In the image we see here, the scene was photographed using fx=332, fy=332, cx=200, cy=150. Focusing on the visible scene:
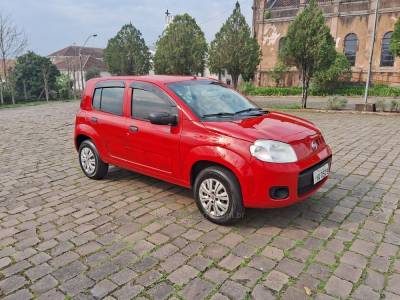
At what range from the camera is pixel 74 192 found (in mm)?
5008

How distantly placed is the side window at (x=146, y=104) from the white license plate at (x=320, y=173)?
1.84 metres

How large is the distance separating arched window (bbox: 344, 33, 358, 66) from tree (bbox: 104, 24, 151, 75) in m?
21.1

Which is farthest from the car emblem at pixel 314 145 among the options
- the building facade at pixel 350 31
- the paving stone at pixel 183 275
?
the building facade at pixel 350 31

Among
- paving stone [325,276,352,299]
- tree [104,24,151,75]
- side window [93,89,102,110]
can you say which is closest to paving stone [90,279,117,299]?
paving stone [325,276,352,299]

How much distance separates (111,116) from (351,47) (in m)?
35.4

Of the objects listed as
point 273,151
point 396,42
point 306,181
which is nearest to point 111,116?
point 273,151

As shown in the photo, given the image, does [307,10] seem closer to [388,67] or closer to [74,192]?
[74,192]

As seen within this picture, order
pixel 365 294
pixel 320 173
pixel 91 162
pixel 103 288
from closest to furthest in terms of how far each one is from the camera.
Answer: pixel 365 294 → pixel 103 288 → pixel 320 173 → pixel 91 162

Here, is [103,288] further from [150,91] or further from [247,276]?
[150,91]

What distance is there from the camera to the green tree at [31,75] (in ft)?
133

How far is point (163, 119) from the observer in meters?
3.99

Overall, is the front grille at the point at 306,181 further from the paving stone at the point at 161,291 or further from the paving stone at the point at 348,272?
the paving stone at the point at 161,291

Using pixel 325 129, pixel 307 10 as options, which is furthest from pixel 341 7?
pixel 325 129

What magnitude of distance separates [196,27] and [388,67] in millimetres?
19200
